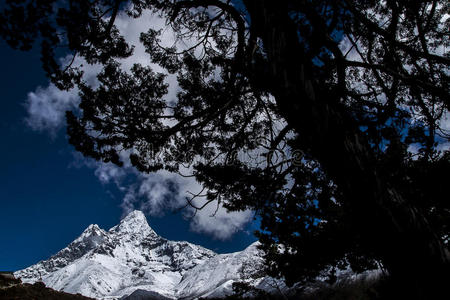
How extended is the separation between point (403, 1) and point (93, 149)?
6115 mm

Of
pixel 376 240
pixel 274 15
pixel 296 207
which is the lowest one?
pixel 376 240

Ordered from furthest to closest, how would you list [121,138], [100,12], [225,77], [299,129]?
[225,77] → [121,138] → [100,12] → [299,129]

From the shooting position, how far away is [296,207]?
514cm

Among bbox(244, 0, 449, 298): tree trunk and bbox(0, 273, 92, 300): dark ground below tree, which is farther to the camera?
bbox(0, 273, 92, 300): dark ground below tree

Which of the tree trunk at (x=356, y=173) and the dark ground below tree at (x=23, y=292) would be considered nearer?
the tree trunk at (x=356, y=173)

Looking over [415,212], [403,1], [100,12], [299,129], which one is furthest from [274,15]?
[100,12]

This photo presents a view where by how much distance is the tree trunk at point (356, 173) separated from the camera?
147 cm

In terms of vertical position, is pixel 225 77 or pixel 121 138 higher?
pixel 225 77

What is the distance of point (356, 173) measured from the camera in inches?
67.7

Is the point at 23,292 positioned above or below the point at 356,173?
above

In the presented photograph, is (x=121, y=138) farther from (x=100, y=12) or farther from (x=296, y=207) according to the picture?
(x=296, y=207)

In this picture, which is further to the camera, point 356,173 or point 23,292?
point 23,292

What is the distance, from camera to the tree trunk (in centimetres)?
147

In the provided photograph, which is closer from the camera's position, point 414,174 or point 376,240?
point 376,240
